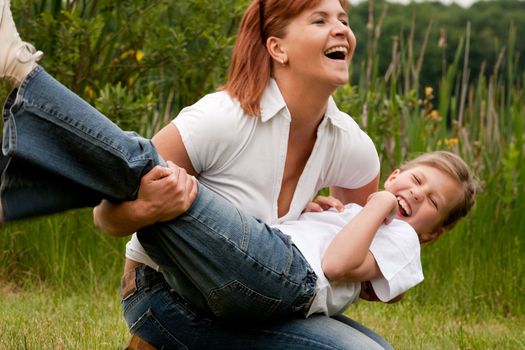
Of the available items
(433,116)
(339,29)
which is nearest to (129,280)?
(339,29)

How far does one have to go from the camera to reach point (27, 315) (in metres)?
3.80

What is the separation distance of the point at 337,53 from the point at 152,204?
0.82 m

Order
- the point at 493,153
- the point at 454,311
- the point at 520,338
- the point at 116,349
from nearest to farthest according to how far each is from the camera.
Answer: the point at 116,349, the point at 520,338, the point at 454,311, the point at 493,153

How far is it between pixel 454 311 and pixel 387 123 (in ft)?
3.54

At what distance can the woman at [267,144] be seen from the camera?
276 centimetres

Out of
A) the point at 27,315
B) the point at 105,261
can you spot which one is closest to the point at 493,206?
the point at 105,261

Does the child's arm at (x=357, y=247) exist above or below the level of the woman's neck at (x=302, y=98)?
below

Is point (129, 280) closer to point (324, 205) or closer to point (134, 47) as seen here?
point (324, 205)

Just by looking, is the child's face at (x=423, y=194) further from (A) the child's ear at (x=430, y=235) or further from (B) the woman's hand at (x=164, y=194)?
(B) the woman's hand at (x=164, y=194)

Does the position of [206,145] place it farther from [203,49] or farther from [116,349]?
[203,49]

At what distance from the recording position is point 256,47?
117 inches

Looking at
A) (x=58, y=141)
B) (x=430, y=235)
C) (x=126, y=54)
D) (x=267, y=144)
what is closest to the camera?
(x=58, y=141)

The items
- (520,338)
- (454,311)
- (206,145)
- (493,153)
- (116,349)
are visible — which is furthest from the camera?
(493,153)

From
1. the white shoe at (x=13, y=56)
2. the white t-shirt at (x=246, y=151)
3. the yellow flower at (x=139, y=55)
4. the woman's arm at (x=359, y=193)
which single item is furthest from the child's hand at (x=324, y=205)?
the yellow flower at (x=139, y=55)
